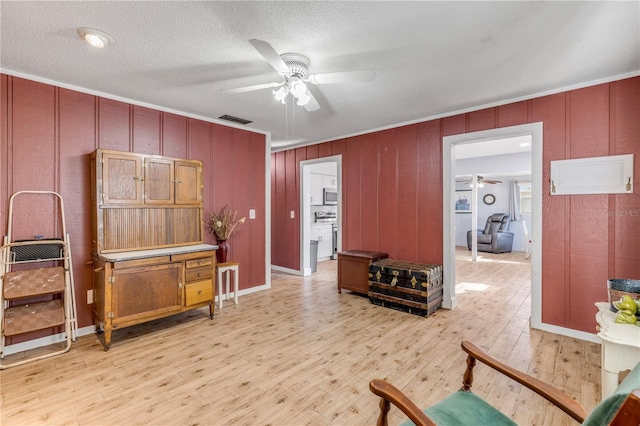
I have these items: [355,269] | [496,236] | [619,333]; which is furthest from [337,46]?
[496,236]

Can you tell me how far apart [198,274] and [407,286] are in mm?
2538

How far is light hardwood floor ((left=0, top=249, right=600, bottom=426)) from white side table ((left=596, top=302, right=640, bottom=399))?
0.68 m

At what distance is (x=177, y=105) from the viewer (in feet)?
12.1

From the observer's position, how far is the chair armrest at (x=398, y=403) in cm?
109

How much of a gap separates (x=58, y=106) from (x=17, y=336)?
2.23 m

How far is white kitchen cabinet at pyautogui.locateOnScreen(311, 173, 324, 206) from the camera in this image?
698 centimetres

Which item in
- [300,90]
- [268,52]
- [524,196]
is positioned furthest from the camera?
[524,196]

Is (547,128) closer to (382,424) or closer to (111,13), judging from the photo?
(382,424)

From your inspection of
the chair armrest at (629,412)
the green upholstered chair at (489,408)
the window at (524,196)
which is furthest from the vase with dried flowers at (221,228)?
the window at (524,196)

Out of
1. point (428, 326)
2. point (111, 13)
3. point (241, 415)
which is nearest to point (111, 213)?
point (111, 13)

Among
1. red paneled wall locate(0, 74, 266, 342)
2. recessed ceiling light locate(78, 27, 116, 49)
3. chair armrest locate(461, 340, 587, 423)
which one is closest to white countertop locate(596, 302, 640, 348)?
chair armrest locate(461, 340, 587, 423)

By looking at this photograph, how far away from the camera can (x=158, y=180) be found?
3430 mm

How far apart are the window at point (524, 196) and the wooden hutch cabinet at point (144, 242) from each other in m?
9.63

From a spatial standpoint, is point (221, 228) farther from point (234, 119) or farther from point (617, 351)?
point (617, 351)
